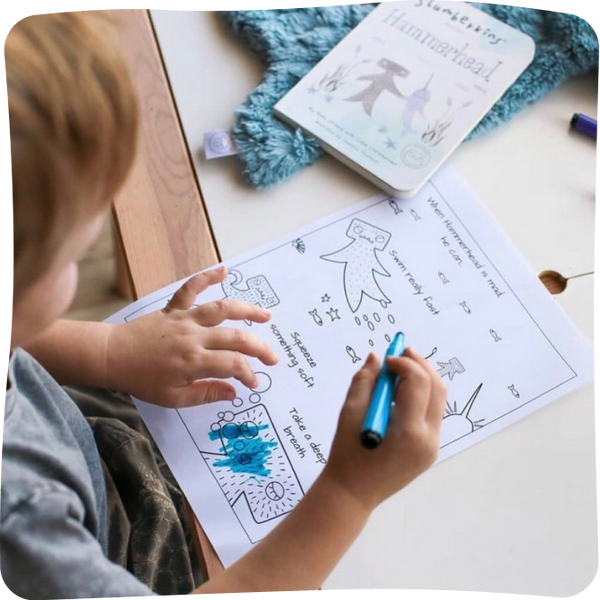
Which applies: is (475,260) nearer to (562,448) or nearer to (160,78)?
(562,448)

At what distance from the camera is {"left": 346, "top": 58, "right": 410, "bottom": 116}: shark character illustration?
1.81 ft

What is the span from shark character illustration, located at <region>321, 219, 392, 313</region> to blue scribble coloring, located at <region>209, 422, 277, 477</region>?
4.5 inches

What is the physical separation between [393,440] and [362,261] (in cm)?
15

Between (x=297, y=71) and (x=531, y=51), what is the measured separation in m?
0.20

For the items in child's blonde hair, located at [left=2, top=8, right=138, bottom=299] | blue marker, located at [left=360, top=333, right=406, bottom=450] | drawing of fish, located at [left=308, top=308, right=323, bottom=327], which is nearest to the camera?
child's blonde hair, located at [left=2, top=8, right=138, bottom=299]

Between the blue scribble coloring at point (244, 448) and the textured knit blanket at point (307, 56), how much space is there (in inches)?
7.5

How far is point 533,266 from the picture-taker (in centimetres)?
52

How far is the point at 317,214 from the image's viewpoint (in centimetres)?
53

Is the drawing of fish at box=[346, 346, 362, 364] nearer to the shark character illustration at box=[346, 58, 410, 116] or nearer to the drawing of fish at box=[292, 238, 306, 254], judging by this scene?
the drawing of fish at box=[292, 238, 306, 254]

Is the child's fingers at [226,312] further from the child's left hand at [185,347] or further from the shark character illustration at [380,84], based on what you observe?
the shark character illustration at [380,84]

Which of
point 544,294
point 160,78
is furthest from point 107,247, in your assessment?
point 544,294

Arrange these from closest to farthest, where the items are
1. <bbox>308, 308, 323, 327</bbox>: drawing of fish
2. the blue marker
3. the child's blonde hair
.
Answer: the child's blonde hair < the blue marker < <bbox>308, 308, 323, 327</bbox>: drawing of fish

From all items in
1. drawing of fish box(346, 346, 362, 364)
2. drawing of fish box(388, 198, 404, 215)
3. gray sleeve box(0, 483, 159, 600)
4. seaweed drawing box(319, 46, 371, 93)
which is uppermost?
seaweed drawing box(319, 46, 371, 93)

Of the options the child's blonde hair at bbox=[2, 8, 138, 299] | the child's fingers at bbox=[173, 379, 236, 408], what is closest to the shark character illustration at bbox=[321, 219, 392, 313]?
the child's fingers at bbox=[173, 379, 236, 408]
